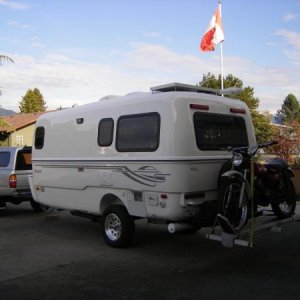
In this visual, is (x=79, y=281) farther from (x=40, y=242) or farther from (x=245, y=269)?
(x=40, y=242)

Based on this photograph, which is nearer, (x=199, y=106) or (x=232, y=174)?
(x=232, y=174)

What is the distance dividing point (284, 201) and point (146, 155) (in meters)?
2.39

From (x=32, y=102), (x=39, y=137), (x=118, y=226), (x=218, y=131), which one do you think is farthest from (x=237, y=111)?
(x=32, y=102)

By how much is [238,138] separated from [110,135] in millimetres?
2258

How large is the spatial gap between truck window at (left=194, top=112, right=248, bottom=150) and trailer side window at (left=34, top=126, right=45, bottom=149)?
A: 4.13m

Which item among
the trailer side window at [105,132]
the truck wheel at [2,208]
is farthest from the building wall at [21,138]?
the trailer side window at [105,132]

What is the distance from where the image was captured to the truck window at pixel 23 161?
13058 millimetres

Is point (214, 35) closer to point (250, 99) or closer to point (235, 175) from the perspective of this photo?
point (250, 99)

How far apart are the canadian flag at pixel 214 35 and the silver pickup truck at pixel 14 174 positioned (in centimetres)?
1494

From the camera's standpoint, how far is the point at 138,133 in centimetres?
811

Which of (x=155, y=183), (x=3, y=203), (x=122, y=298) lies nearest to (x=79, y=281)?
(x=122, y=298)

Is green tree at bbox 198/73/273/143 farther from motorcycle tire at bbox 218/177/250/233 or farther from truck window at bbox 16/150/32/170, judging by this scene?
motorcycle tire at bbox 218/177/250/233

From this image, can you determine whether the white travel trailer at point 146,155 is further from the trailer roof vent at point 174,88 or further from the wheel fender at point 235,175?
the wheel fender at point 235,175

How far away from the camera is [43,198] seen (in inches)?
415
